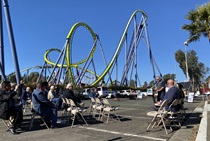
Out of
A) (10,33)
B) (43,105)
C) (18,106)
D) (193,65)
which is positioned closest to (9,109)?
(18,106)

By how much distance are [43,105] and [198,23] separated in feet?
42.4

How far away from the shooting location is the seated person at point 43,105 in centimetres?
812

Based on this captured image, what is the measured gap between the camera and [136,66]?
173 ft

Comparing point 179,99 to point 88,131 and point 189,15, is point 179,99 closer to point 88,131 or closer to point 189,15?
point 88,131

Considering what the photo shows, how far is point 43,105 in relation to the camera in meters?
8.24

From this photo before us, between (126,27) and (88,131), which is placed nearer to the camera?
(88,131)

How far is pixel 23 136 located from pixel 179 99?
15.9 feet

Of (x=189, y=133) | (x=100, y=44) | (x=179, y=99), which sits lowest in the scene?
(x=189, y=133)

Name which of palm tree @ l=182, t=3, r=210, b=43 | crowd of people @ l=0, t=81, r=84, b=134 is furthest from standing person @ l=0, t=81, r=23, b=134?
palm tree @ l=182, t=3, r=210, b=43

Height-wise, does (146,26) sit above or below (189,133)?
above

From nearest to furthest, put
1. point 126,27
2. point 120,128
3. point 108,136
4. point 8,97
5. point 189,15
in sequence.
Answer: point 108,136, point 8,97, point 120,128, point 189,15, point 126,27

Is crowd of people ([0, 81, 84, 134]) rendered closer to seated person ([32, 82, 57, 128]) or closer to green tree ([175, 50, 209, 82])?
seated person ([32, 82, 57, 128])

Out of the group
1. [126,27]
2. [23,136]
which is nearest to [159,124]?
[23,136]

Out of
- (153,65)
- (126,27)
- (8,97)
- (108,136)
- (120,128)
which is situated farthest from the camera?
(153,65)
